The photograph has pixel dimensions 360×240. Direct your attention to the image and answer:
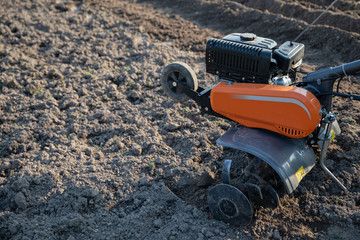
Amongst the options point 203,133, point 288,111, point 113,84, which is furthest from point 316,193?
point 113,84

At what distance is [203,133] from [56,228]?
2400 mm

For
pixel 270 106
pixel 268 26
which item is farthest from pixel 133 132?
pixel 268 26

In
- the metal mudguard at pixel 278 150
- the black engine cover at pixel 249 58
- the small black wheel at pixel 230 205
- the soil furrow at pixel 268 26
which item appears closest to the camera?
the metal mudguard at pixel 278 150

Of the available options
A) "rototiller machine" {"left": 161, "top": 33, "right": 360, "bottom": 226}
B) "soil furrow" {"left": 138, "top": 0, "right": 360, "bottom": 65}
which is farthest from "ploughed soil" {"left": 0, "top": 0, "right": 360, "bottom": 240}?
"rototiller machine" {"left": 161, "top": 33, "right": 360, "bottom": 226}

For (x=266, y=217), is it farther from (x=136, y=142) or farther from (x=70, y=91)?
(x=70, y=91)

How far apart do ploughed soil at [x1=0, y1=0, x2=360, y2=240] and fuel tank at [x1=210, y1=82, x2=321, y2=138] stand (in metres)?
0.86

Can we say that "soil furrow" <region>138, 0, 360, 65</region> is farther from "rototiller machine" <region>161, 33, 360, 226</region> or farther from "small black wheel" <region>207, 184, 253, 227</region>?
"small black wheel" <region>207, 184, 253, 227</region>

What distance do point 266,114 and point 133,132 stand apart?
7.80 feet

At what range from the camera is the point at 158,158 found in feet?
17.0

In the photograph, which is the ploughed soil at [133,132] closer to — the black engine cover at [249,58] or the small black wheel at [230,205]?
the small black wheel at [230,205]

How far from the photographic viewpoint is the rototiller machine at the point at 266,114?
3.99 m

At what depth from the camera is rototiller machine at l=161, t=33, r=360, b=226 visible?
3.99 metres

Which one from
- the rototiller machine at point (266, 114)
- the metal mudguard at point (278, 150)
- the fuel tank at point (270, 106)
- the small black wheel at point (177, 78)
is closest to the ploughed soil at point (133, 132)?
the rototiller machine at point (266, 114)

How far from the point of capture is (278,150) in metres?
4.06
